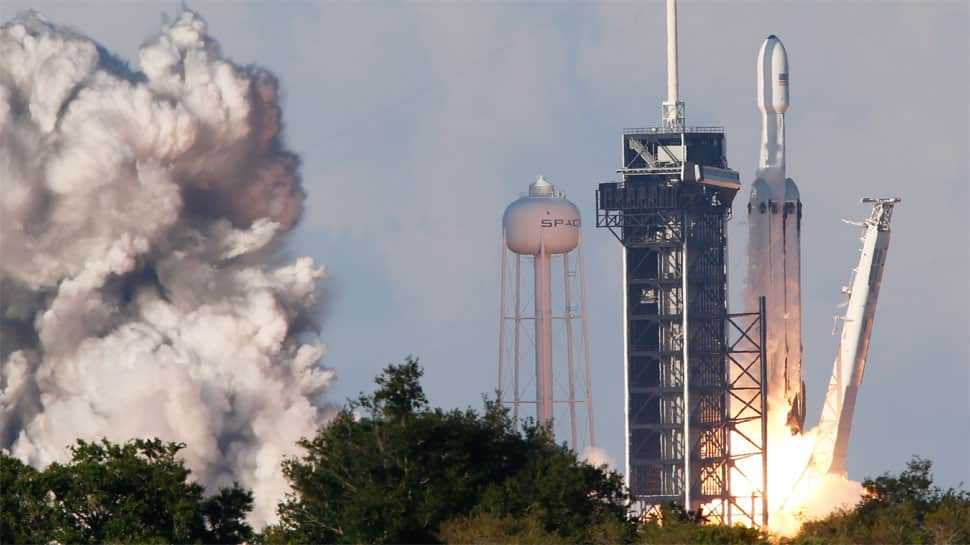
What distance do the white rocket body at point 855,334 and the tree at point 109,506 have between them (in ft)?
211

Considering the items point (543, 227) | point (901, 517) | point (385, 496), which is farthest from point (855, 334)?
point (385, 496)

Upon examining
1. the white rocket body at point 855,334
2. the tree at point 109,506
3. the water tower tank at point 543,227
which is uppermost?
the water tower tank at point 543,227

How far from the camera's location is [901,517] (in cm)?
10575

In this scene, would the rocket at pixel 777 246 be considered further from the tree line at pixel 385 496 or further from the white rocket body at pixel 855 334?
the tree line at pixel 385 496

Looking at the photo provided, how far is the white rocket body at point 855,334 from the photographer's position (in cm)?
14862

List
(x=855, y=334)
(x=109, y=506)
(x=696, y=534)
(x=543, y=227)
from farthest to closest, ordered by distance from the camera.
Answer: (x=543, y=227) < (x=855, y=334) < (x=696, y=534) < (x=109, y=506)

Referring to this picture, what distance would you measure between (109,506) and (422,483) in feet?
36.7

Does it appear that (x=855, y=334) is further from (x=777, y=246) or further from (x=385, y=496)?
(x=385, y=496)

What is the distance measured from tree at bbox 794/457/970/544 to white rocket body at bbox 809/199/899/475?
35900 millimetres

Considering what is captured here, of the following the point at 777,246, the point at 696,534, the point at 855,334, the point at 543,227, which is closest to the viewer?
the point at 696,534

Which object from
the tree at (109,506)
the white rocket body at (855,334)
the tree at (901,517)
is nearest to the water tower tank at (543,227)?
the white rocket body at (855,334)

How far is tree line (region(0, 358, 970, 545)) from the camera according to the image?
90.4 metres

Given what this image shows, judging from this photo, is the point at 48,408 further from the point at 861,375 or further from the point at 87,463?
the point at 87,463

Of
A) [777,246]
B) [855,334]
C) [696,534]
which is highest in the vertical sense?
[777,246]
